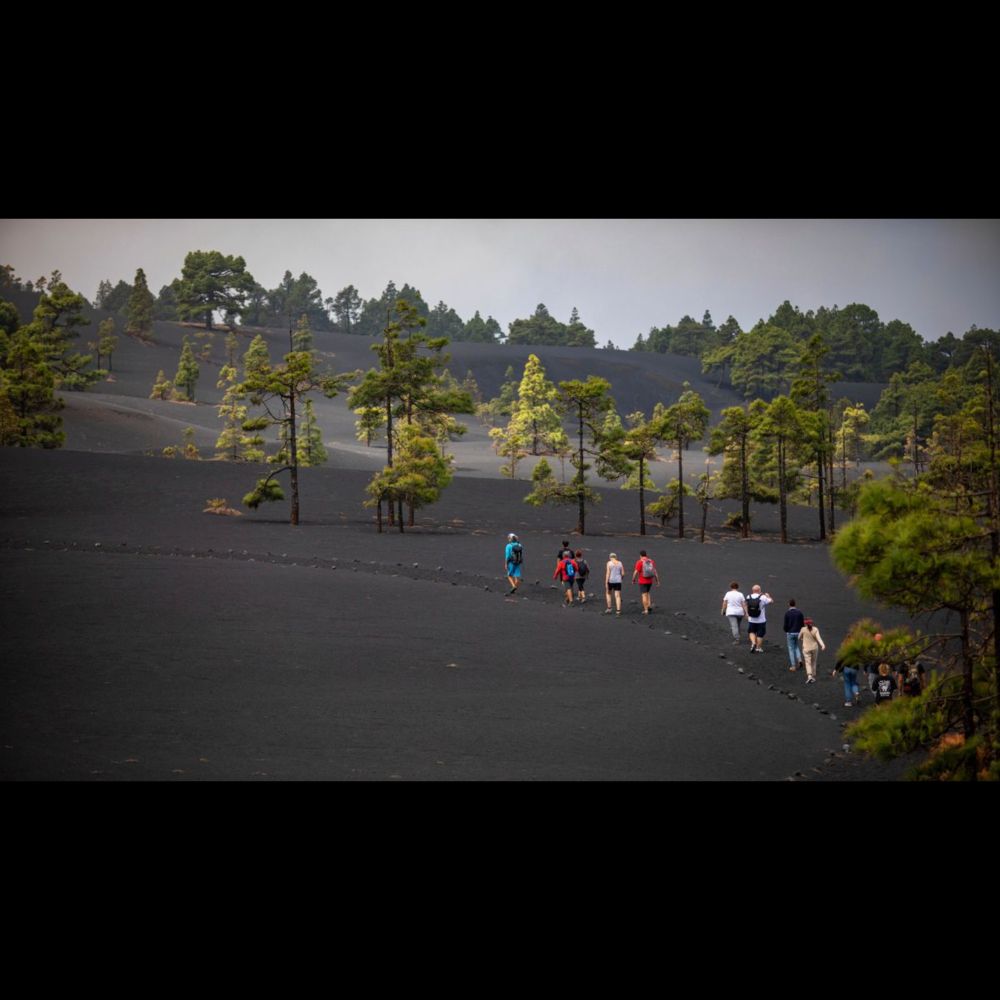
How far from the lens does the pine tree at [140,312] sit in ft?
370

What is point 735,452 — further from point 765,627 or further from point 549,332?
point 549,332

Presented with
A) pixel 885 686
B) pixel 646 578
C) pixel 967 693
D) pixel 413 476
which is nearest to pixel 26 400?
pixel 413 476

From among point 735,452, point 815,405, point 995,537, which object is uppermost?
point 815,405

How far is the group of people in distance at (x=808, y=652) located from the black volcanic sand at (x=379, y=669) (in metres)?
0.43

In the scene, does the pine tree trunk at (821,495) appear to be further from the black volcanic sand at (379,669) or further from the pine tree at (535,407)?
the pine tree at (535,407)

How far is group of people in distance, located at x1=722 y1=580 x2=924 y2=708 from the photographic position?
1420 centimetres

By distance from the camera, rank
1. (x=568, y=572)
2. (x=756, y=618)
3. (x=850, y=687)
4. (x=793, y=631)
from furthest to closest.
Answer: (x=568, y=572), (x=756, y=618), (x=793, y=631), (x=850, y=687)

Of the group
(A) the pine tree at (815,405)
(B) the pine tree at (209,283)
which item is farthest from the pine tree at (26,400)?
(B) the pine tree at (209,283)

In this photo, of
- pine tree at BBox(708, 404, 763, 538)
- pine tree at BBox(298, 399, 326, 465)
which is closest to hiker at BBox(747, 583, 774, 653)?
pine tree at BBox(708, 404, 763, 538)

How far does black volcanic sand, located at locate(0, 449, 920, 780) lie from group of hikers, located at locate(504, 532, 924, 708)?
46 cm

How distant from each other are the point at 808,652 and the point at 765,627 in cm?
308

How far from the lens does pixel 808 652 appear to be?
17.9 meters

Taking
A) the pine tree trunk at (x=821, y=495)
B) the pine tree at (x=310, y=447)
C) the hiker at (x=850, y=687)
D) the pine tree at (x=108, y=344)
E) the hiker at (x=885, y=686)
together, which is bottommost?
the hiker at (x=850, y=687)
